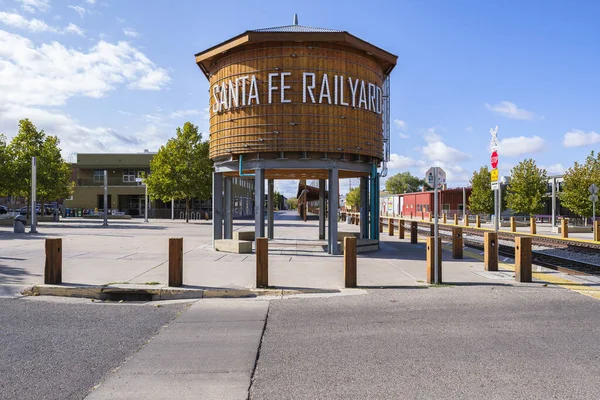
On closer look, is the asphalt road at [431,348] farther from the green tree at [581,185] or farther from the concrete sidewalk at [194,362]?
the green tree at [581,185]

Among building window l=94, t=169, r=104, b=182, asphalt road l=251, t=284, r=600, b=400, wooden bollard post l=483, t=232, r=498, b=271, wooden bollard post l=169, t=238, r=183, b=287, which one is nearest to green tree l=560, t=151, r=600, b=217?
wooden bollard post l=483, t=232, r=498, b=271

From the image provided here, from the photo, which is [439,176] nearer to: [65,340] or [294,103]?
[294,103]

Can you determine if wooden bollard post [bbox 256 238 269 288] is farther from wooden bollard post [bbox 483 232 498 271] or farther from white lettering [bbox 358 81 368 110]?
white lettering [bbox 358 81 368 110]

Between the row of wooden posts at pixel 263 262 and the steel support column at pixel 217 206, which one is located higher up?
the steel support column at pixel 217 206

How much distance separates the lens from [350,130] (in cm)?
1430

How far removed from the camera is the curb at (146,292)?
7984 mm

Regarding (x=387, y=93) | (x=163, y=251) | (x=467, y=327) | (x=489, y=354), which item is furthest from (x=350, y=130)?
(x=489, y=354)

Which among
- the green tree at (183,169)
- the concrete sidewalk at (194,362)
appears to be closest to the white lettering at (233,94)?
the concrete sidewalk at (194,362)

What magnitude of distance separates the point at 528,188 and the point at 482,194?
812 centimetres

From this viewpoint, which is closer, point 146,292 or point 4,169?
point 146,292

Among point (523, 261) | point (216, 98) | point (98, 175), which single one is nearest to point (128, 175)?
point (98, 175)

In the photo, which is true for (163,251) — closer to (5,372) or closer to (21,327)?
(21,327)

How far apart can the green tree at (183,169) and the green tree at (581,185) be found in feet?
94.5

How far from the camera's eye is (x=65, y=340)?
5348mm
